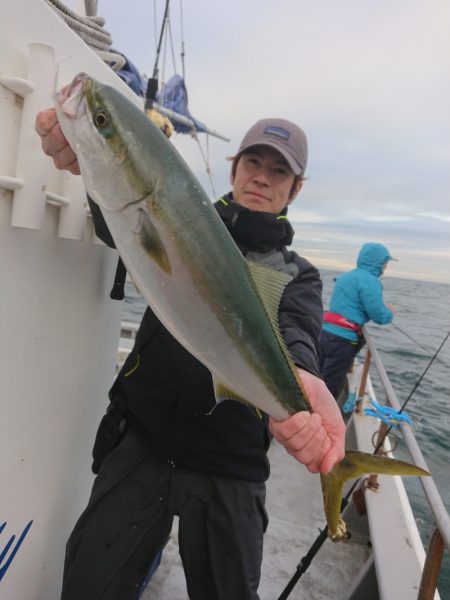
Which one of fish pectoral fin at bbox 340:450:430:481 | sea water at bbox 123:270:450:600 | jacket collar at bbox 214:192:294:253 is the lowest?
sea water at bbox 123:270:450:600

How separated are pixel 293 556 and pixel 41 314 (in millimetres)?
3000

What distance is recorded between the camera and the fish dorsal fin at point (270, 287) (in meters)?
1.49

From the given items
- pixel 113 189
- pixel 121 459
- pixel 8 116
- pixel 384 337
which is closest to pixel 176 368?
pixel 121 459

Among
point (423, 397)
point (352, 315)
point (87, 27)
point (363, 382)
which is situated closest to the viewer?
point (87, 27)

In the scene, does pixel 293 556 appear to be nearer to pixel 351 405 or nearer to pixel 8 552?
pixel 8 552

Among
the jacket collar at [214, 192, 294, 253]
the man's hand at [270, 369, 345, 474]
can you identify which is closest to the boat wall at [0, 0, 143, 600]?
the jacket collar at [214, 192, 294, 253]

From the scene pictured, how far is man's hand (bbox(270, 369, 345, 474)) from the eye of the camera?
1.51 m

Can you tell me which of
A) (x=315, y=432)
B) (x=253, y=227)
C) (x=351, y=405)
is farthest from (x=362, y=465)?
(x=351, y=405)

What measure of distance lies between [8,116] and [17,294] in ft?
1.93

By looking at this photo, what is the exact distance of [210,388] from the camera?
6.27 feet

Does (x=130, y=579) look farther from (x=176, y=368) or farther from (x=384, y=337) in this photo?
(x=384, y=337)

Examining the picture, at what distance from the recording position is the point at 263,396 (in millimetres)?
1479

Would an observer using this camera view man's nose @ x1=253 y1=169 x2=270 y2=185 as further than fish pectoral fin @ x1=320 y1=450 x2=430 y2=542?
Yes

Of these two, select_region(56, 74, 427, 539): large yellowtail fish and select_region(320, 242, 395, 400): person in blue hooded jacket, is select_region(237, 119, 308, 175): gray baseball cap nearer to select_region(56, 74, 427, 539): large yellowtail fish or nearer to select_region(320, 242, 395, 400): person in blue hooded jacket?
select_region(56, 74, 427, 539): large yellowtail fish
